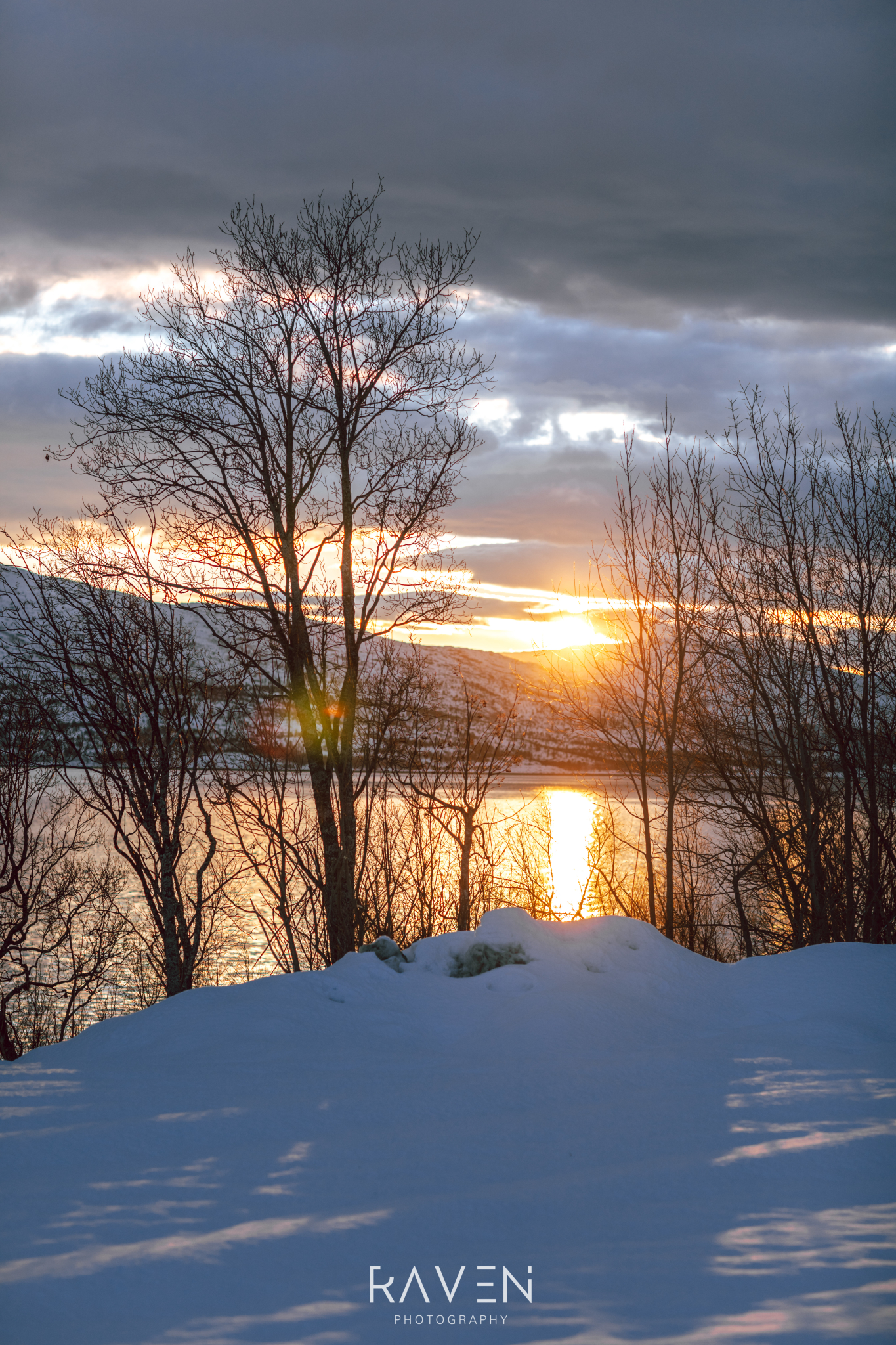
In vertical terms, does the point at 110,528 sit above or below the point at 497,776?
above

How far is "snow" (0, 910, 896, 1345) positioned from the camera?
7.40 ft

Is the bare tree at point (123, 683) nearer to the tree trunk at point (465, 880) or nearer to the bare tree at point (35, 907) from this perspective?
the bare tree at point (35, 907)

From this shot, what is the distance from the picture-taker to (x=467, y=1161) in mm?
3006

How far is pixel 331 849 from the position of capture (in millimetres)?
10648

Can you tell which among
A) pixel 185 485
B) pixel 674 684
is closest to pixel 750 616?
pixel 674 684

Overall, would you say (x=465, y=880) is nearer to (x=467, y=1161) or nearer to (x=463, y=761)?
(x=463, y=761)

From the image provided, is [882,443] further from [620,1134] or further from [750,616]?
[620,1134]

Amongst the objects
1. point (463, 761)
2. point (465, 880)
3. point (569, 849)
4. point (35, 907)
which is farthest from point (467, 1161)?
point (569, 849)

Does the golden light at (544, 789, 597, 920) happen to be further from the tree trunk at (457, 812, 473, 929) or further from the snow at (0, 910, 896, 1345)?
the snow at (0, 910, 896, 1345)

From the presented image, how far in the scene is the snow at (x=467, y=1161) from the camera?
226 cm

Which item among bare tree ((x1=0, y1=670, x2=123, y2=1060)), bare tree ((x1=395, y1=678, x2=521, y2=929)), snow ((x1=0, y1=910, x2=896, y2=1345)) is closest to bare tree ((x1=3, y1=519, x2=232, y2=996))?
bare tree ((x1=0, y1=670, x2=123, y2=1060))

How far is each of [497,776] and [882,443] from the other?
673 centimetres

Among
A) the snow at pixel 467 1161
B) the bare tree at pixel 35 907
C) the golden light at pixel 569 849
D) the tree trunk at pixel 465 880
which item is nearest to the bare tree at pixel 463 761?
the tree trunk at pixel 465 880

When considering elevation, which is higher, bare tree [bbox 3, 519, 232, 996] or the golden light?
bare tree [bbox 3, 519, 232, 996]
